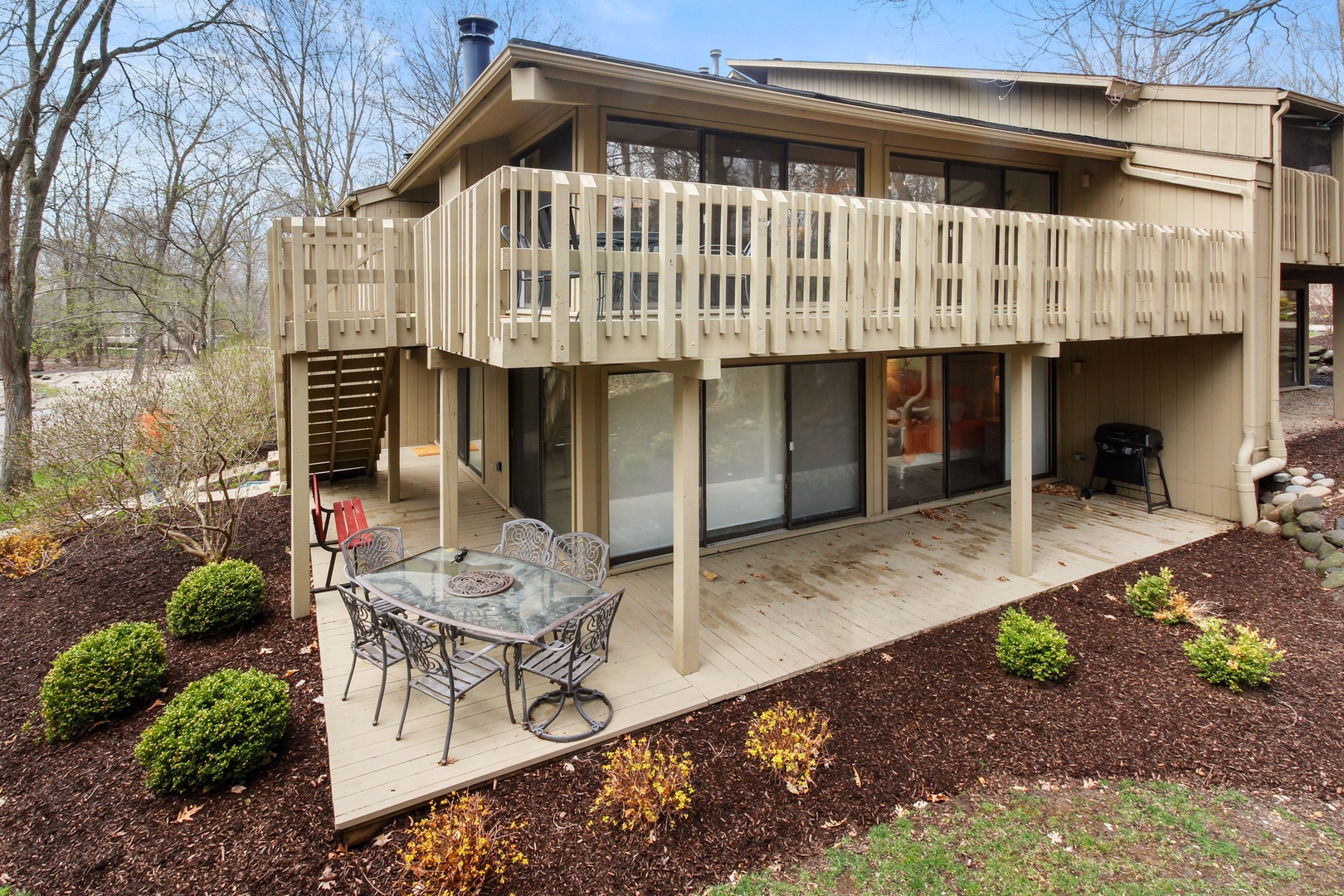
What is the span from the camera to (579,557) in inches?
212

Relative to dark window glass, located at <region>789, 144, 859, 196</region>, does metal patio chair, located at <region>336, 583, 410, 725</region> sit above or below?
below

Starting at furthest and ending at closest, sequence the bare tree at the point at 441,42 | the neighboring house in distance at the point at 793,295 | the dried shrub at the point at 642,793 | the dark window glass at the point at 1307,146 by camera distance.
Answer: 1. the bare tree at the point at 441,42
2. the dark window glass at the point at 1307,146
3. the neighboring house in distance at the point at 793,295
4. the dried shrub at the point at 642,793

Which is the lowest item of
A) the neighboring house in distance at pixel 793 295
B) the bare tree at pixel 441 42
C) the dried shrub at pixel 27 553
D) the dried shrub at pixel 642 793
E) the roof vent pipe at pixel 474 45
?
the dried shrub at pixel 642 793

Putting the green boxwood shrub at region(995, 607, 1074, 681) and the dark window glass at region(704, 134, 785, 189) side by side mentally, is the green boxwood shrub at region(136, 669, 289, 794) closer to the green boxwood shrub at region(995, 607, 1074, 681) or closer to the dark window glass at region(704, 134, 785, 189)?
the green boxwood shrub at region(995, 607, 1074, 681)

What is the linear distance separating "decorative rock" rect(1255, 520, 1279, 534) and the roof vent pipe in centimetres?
1142

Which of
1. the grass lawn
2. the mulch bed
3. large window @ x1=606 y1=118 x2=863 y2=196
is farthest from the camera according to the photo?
large window @ x1=606 y1=118 x2=863 y2=196

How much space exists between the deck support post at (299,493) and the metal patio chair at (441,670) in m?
2.18

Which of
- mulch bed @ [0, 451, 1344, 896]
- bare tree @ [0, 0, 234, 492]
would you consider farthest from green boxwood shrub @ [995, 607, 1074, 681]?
bare tree @ [0, 0, 234, 492]

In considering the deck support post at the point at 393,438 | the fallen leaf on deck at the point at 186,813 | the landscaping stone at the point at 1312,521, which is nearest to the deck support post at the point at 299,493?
the fallen leaf on deck at the point at 186,813

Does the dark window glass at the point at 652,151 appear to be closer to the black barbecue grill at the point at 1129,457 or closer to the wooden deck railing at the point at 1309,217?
the black barbecue grill at the point at 1129,457

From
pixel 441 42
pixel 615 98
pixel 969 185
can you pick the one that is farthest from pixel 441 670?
pixel 441 42

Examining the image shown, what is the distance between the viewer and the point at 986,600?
6.34m

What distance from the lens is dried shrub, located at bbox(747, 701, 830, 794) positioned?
3.88 meters

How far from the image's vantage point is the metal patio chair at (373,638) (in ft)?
Result: 14.1
